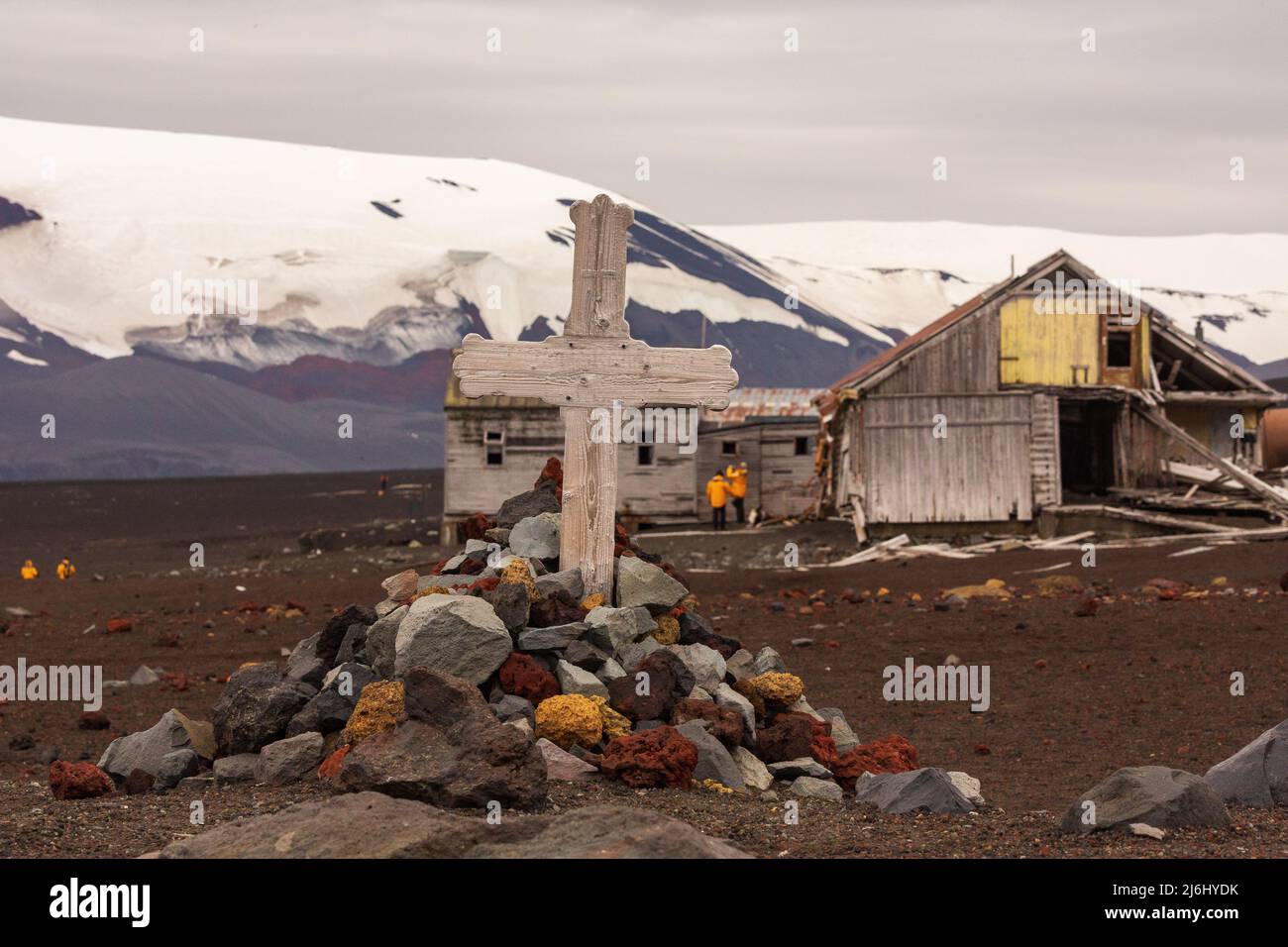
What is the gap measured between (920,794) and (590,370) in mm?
3823

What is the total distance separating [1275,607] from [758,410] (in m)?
23.4

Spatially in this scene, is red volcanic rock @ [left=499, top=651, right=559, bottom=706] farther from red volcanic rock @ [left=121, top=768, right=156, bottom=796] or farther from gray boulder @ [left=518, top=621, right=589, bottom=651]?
red volcanic rock @ [left=121, top=768, right=156, bottom=796]

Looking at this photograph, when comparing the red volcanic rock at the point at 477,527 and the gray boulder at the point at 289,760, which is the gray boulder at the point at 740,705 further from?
the red volcanic rock at the point at 477,527

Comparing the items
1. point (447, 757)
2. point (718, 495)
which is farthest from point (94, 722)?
point (718, 495)

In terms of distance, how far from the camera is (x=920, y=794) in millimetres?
8562

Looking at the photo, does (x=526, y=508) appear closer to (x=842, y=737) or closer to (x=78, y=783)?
(x=842, y=737)

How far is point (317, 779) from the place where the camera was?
8.88m

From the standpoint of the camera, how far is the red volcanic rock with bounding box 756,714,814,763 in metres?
9.69

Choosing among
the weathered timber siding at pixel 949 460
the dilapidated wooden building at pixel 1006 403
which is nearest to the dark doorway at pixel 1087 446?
the dilapidated wooden building at pixel 1006 403

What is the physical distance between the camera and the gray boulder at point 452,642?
362 inches

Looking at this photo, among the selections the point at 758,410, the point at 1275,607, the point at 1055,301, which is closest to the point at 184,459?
the point at 758,410

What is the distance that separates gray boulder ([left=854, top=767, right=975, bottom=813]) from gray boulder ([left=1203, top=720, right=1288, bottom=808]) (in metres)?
1.38

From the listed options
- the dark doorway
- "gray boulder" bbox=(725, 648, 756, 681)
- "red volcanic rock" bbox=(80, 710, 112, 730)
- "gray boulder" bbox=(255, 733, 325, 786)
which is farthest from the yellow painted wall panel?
"gray boulder" bbox=(255, 733, 325, 786)

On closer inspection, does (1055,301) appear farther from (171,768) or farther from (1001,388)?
(171,768)
